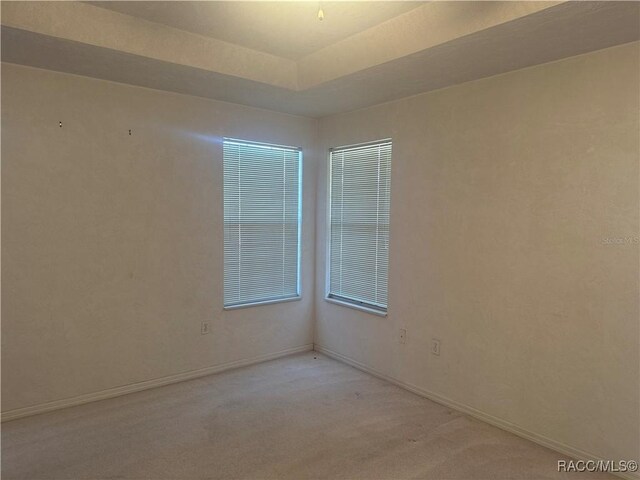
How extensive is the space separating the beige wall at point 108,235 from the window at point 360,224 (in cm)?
89

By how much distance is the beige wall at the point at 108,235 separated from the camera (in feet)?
9.68

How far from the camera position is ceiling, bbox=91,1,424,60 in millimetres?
2438

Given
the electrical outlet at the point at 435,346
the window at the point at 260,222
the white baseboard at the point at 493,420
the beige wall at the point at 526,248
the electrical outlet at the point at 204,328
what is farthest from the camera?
the window at the point at 260,222

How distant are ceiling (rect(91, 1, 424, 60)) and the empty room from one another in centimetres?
2

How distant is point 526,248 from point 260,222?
7.74 feet

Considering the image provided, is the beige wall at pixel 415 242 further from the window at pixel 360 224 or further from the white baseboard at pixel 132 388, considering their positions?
the window at pixel 360 224

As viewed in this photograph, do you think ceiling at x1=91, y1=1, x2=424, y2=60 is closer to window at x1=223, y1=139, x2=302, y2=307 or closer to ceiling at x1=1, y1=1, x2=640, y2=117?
ceiling at x1=1, y1=1, x2=640, y2=117

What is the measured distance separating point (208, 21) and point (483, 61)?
5.71 ft

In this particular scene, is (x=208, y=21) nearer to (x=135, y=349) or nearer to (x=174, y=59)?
(x=174, y=59)

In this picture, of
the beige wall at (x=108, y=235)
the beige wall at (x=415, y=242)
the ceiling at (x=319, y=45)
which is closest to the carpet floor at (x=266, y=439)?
the beige wall at (x=415, y=242)

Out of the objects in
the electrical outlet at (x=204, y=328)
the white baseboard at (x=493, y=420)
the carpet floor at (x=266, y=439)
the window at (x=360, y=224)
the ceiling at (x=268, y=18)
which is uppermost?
the ceiling at (x=268, y=18)

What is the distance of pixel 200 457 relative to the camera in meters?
2.56

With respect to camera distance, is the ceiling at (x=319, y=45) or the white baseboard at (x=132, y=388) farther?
the white baseboard at (x=132, y=388)

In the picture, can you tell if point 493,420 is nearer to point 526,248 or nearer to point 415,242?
point 526,248
